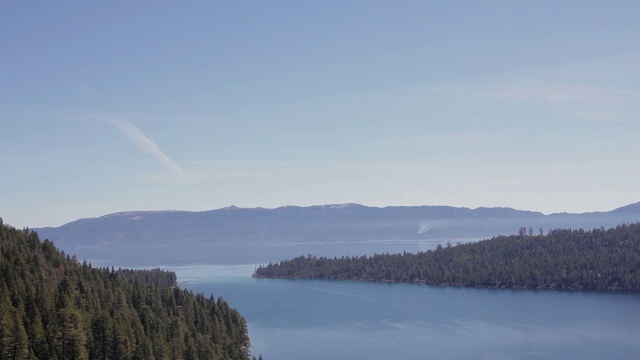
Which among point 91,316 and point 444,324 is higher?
point 91,316

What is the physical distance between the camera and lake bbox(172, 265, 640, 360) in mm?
101000

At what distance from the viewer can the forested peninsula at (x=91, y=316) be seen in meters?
62.1

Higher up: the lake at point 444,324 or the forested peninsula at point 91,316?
the forested peninsula at point 91,316

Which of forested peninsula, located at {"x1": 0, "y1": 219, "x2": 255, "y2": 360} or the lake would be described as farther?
the lake

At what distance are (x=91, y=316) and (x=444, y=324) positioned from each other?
240 ft

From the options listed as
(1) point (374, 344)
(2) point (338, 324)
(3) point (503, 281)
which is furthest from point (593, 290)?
(1) point (374, 344)

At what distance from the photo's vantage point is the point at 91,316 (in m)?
72.7

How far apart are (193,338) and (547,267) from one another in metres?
137

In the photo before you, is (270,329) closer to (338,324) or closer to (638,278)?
(338,324)

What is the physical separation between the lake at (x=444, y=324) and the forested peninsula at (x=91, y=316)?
13.0m

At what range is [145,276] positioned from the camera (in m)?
182

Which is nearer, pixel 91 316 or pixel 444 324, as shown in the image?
pixel 91 316

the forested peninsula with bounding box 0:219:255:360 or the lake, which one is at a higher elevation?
the forested peninsula with bounding box 0:219:255:360

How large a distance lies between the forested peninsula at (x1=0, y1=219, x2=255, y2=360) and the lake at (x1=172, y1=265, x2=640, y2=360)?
13.0 metres
